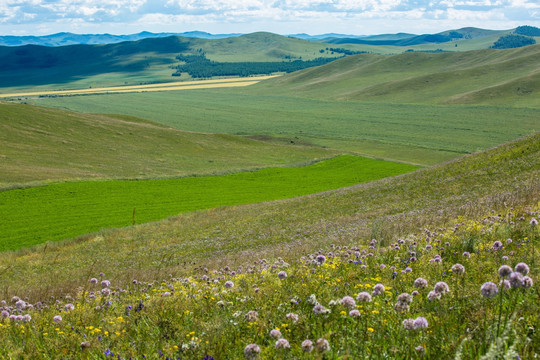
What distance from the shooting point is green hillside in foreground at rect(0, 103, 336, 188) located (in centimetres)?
5681

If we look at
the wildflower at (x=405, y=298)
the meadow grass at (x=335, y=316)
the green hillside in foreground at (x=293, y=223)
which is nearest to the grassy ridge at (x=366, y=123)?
the green hillside in foreground at (x=293, y=223)

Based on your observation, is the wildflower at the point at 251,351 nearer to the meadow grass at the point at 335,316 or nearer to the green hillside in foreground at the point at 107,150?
the meadow grass at the point at 335,316

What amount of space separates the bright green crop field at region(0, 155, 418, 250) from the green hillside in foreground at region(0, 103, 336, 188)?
5.24 meters

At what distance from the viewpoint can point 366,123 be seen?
441ft

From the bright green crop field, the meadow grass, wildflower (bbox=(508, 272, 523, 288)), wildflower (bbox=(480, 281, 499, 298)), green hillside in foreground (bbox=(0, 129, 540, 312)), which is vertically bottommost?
the bright green crop field

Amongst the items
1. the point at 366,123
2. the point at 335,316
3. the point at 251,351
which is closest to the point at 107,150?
the point at 335,316

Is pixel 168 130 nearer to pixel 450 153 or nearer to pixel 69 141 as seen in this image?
pixel 69 141

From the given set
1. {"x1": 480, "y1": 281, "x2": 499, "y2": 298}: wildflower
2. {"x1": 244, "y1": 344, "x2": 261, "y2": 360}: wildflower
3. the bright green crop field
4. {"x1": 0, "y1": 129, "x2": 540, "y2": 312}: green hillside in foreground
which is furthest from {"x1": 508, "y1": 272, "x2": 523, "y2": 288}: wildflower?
the bright green crop field

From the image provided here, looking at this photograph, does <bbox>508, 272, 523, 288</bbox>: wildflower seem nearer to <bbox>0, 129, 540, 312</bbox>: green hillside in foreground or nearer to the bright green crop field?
<bbox>0, 129, 540, 312</bbox>: green hillside in foreground

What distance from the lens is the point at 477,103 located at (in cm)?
15138

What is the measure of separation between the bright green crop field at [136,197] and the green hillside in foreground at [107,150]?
5237 millimetres

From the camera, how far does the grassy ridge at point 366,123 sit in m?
95.5

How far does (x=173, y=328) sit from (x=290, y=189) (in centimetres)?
4309

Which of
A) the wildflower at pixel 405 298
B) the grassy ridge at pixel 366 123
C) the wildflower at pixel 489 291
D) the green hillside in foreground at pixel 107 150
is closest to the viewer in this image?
the wildflower at pixel 489 291
